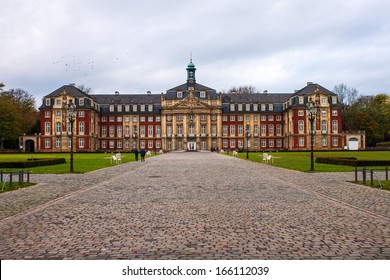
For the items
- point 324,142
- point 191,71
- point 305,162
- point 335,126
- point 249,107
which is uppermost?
point 191,71

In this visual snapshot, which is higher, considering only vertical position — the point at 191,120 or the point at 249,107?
the point at 249,107

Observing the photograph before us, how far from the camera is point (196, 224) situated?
8.83 meters

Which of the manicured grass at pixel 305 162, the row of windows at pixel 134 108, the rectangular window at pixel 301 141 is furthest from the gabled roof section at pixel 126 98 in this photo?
the manicured grass at pixel 305 162

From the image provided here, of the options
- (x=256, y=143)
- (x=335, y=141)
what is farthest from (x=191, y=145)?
(x=335, y=141)

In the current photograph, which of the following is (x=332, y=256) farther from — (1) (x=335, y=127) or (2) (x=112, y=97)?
(2) (x=112, y=97)

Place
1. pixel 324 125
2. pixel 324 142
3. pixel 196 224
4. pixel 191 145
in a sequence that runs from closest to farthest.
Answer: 1. pixel 196 224
2. pixel 324 142
3. pixel 324 125
4. pixel 191 145

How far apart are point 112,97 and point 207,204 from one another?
90.2 m

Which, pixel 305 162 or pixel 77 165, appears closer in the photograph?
pixel 77 165

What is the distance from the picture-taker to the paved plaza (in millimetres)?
6625

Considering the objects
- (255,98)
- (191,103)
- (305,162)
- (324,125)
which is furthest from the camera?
(255,98)

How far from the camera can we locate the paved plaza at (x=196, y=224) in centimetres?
662

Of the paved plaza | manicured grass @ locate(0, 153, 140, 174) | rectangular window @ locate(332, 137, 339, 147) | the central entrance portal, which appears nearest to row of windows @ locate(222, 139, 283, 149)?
the central entrance portal

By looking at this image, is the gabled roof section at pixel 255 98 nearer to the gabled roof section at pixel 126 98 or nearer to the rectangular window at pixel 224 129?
the rectangular window at pixel 224 129

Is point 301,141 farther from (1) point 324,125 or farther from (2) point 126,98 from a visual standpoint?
(2) point 126,98
